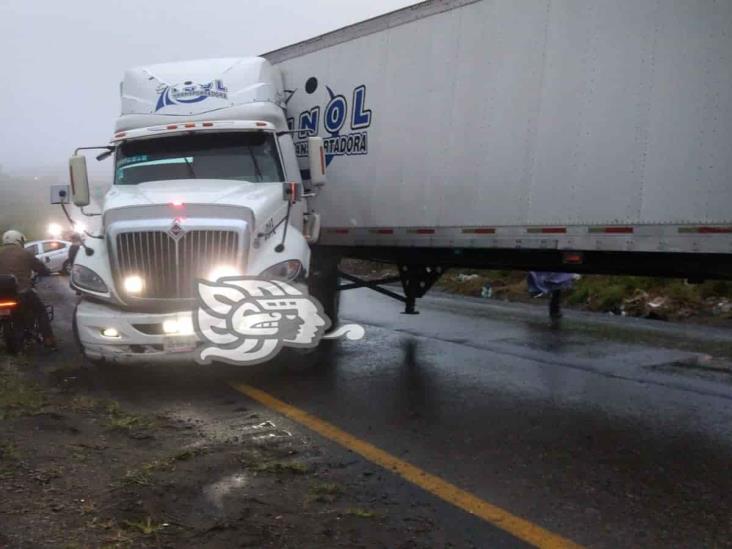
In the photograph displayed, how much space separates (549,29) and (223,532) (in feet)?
15.6

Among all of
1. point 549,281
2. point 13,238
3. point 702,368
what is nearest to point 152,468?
point 13,238

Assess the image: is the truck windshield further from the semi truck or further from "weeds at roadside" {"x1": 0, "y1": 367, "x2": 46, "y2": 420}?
"weeds at roadside" {"x1": 0, "y1": 367, "x2": 46, "y2": 420}

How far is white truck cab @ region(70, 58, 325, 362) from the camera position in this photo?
6.41 metres

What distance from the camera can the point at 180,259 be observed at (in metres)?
6.42

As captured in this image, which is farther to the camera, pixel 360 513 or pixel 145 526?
pixel 360 513

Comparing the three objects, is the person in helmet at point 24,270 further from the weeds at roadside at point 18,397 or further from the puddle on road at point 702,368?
the puddle on road at point 702,368

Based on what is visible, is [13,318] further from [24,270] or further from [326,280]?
[326,280]

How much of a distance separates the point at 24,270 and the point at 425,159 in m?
5.04

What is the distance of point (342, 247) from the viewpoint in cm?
902

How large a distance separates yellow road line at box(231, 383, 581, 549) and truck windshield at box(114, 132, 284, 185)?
9.11 feet

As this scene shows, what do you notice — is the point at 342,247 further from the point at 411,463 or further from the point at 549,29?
the point at 411,463

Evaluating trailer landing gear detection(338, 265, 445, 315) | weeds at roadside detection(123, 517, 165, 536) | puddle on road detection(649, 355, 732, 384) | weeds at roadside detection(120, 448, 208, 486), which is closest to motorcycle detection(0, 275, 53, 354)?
trailer landing gear detection(338, 265, 445, 315)

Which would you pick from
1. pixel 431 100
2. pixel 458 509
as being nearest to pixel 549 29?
pixel 431 100

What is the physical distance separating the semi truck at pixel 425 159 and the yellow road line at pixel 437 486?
1.40 metres
